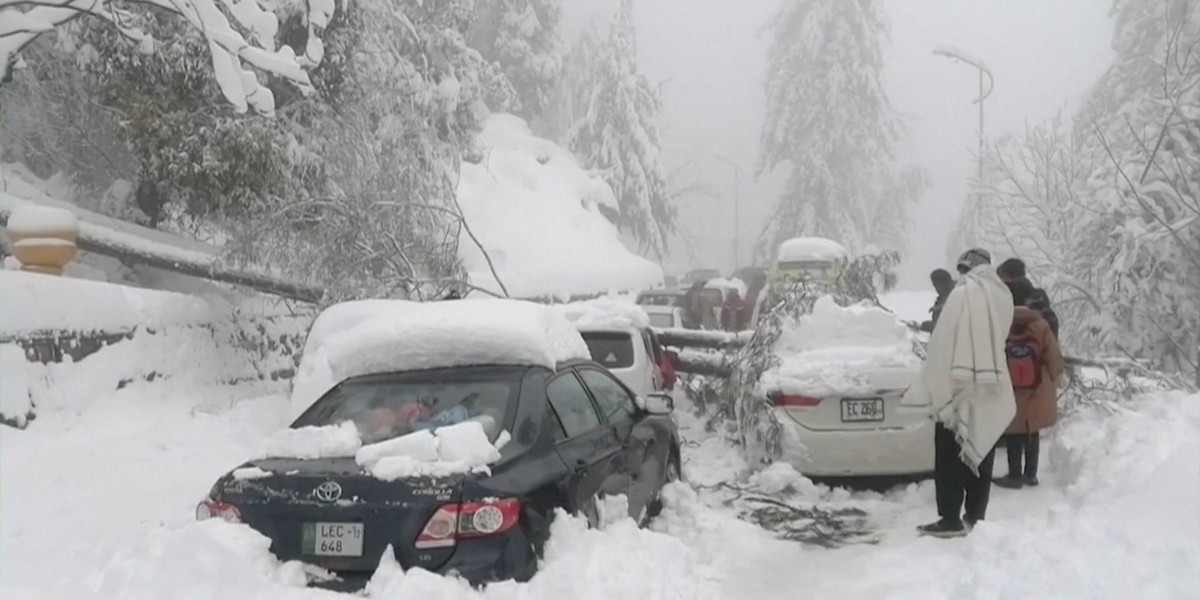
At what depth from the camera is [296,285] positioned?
35.5ft

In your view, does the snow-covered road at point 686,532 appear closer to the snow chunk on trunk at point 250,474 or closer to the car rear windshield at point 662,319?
the snow chunk on trunk at point 250,474

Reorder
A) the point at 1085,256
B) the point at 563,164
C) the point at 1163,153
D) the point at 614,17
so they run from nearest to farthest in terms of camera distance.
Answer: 1. the point at 1163,153
2. the point at 1085,256
3. the point at 563,164
4. the point at 614,17

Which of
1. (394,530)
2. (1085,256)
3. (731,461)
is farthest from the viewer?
(1085,256)

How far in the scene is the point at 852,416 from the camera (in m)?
7.25

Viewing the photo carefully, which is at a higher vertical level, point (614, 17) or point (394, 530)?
point (614, 17)

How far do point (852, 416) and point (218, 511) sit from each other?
15.4 feet

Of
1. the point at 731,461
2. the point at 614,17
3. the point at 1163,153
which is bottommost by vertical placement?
the point at 731,461

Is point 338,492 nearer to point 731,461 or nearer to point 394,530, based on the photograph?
point 394,530

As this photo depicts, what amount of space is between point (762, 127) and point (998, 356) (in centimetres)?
4087

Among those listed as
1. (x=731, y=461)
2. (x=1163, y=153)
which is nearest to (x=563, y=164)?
(x=1163, y=153)

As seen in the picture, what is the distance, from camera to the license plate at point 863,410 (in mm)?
7223

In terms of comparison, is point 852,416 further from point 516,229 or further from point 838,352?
point 516,229

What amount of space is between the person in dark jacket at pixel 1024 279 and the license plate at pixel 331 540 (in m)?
5.53

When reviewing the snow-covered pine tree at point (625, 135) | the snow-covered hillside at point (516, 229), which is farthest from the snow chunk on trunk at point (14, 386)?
the snow-covered pine tree at point (625, 135)
